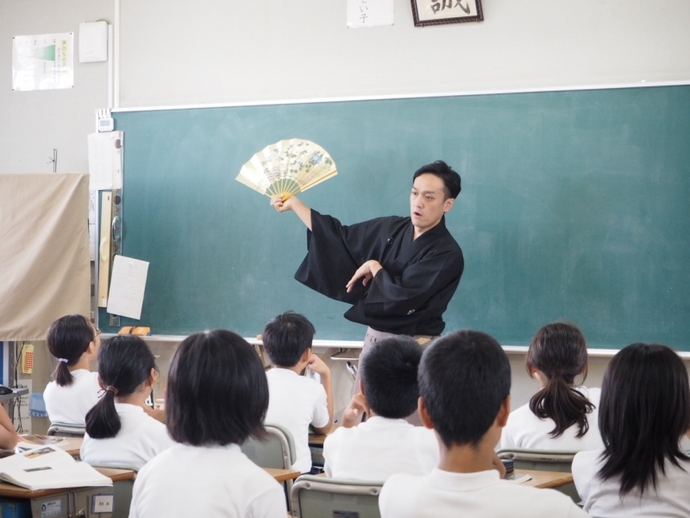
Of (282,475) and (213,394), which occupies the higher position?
(213,394)

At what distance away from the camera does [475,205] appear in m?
4.81

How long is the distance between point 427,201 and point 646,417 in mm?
2322

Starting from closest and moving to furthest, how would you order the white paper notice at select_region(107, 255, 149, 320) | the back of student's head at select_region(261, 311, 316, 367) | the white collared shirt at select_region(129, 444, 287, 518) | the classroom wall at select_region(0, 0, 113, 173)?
the white collared shirt at select_region(129, 444, 287, 518), the back of student's head at select_region(261, 311, 316, 367), the white paper notice at select_region(107, 255, 149, 320), the classroom wall at select_region(0, 0, 113, 173)

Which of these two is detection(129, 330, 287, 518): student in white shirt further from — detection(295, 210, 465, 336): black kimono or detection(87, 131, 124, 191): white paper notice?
detection(87, 131, 124, 191): white paper notice

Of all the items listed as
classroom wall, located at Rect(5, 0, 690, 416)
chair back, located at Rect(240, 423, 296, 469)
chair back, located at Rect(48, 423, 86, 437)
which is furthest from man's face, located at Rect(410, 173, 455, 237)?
chair back, located at Rect(48, 423, 86, 437)

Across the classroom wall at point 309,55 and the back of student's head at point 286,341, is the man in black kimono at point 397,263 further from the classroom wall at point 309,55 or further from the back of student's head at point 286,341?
the classroom wall at point 309,55

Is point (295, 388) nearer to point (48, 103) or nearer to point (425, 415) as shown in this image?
point (425, 415)

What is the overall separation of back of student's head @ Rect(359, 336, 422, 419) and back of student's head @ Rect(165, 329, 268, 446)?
56 cm

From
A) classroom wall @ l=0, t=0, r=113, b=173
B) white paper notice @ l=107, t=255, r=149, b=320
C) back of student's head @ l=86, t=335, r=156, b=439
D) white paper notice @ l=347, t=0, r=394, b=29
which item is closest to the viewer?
back of student's head @ l=86, t=335, r=156, b=439

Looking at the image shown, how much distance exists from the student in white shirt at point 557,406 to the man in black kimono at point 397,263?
1.12 meters

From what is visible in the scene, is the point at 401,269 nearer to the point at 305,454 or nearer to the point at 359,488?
the point at 305,454

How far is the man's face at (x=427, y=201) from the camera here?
4.18 meters

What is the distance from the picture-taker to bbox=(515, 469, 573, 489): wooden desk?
2.33m

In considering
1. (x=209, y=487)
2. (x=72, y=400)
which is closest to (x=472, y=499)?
(x=209, y=487)
